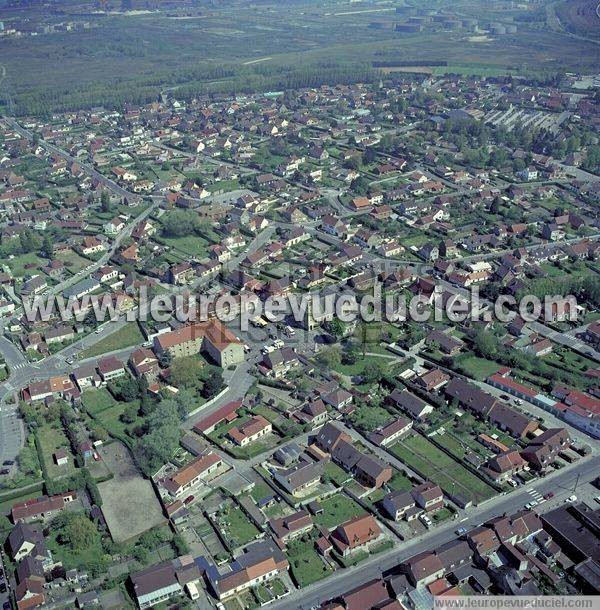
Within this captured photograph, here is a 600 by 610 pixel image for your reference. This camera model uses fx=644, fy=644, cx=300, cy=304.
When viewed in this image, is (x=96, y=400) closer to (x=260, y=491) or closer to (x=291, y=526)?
(x=260, y=491)

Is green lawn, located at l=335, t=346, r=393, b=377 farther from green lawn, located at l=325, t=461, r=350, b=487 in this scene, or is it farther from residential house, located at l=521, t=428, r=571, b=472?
residential house, located at l=521, t=428, r=571, b=472

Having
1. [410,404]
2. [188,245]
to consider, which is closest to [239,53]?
[188,245]

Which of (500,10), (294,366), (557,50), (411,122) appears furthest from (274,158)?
(500,10)

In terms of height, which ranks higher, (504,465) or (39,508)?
(504,465)

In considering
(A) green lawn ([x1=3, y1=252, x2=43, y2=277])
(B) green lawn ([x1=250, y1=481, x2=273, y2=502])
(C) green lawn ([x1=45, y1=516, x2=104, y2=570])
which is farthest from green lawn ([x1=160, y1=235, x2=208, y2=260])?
(C) green lawn ([x1=45, y1=516, x2=104, y2=570])

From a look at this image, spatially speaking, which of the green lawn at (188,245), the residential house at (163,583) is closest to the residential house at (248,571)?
the residential house at (163,583)

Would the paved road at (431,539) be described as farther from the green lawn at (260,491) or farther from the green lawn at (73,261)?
the green lawn at (73,261)

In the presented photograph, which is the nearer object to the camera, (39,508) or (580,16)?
(39,508)
